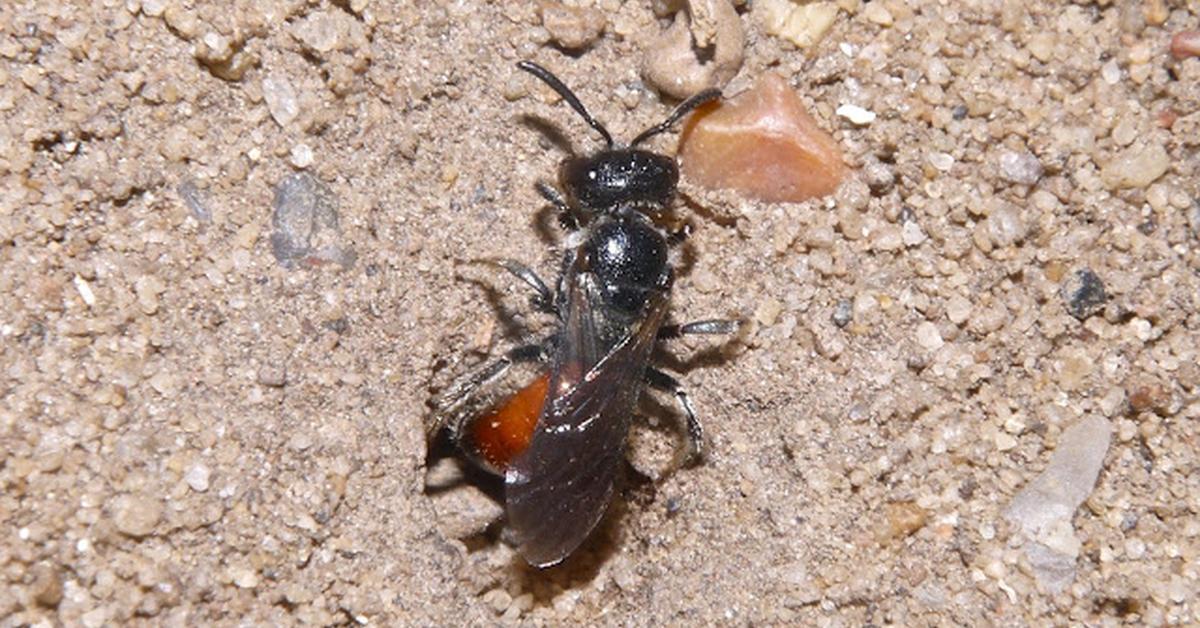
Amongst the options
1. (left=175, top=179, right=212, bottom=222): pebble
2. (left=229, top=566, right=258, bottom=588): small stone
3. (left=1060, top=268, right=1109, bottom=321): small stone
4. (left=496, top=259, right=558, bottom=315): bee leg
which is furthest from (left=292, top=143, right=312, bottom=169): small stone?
(left=1060, top=268, right=1109, bottom=321): small stone

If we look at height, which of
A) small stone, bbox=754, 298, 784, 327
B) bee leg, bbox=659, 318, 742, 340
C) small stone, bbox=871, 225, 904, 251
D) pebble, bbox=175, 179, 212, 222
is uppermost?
pebble, bbox=175, 179, 212, 222

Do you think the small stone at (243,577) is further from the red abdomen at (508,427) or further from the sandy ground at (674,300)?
the red abdomen at (508,427)

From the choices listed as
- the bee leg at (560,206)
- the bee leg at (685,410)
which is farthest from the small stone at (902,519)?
the bee leg at (560,206)

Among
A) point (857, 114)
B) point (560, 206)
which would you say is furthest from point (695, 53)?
point (560, 206)

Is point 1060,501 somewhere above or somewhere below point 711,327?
below

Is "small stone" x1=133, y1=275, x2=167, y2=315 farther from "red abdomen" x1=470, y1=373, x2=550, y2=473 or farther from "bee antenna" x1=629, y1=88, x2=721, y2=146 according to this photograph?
"bee antenna" x1=629, y1=88, x2=721, y2=146

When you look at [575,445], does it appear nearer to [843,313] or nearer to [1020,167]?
[843,313]

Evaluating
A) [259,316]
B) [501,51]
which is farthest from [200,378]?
[501,51]
